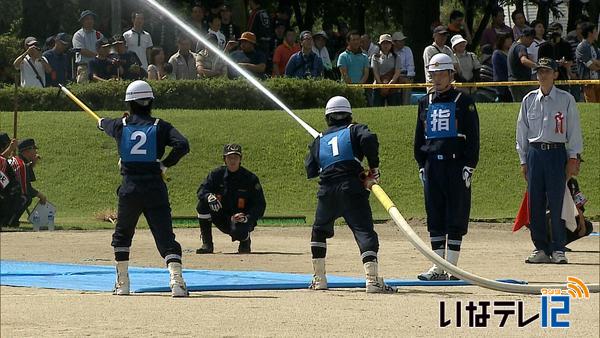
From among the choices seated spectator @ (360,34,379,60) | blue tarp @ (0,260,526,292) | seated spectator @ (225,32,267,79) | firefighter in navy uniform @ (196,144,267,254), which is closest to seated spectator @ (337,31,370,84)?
seated spectator @ (360,34,379,60)

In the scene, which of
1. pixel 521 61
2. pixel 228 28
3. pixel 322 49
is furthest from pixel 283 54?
pixel 521 61

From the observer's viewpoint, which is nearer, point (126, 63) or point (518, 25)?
point (126, 63)

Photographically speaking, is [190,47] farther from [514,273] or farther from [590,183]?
[514,273]

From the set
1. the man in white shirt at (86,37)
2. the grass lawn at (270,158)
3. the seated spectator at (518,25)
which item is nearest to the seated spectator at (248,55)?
the grass lawn at (270,158)

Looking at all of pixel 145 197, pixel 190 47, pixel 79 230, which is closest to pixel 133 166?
pixel 145 197

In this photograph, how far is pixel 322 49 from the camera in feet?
88.4

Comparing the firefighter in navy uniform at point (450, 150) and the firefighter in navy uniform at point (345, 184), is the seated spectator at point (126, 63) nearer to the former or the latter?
the firefighter in navy uniform at point (450, 150)

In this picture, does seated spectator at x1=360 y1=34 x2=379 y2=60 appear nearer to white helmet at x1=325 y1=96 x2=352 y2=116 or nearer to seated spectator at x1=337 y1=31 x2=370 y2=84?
seated spectator at x1=337 y1=31 x2=370 y2=84

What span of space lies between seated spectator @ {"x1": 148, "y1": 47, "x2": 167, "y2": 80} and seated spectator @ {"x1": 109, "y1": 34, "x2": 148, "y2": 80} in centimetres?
19

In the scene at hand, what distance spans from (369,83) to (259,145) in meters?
3.62

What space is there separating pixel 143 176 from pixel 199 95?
46.7ft

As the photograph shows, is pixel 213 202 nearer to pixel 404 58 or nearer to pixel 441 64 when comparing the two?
pixel 441 64

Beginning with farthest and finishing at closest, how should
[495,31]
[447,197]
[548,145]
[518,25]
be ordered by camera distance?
1. [495,31]
2. [518,25]
3. [548,145]
4. [447,197]

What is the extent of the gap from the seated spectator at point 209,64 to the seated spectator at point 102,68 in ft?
5.34
